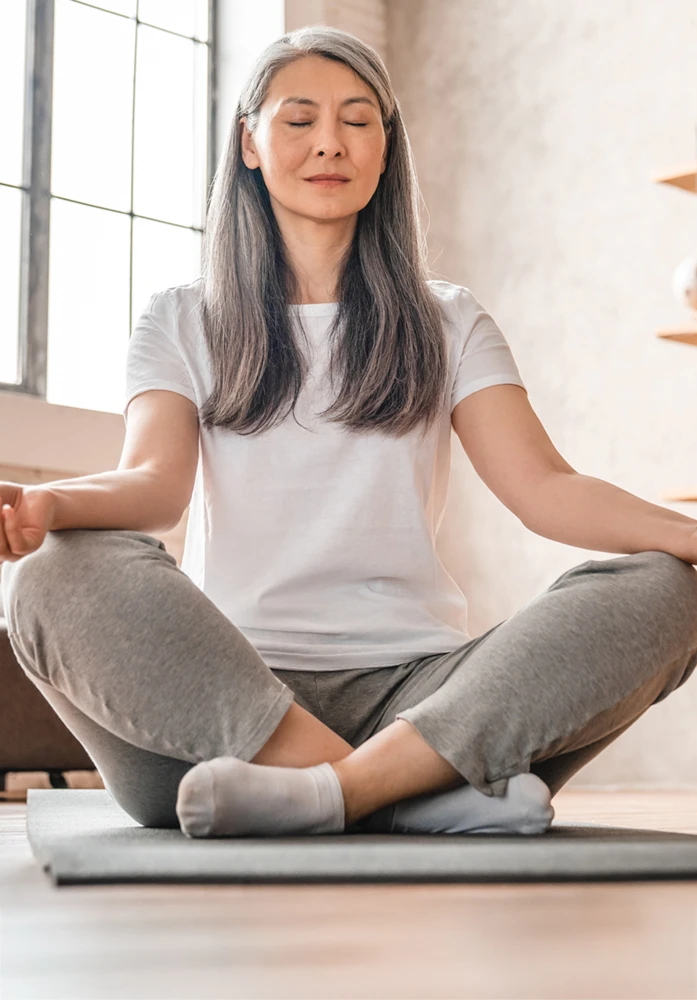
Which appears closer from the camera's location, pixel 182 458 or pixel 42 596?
pixel 42 596

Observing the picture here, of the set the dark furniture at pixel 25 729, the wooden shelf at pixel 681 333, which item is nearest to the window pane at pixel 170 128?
the wooden shelf at pixel 681 333

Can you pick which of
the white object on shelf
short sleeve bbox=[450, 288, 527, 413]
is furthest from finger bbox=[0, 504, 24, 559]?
the white object on shelf

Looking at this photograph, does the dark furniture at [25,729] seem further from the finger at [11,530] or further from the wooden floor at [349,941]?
the wooden floor at [349,941]

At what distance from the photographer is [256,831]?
1108mm

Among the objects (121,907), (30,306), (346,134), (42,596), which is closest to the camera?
(121,907)

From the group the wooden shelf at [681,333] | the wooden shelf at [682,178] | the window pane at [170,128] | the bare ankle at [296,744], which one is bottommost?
the bare ankle at [296,744]

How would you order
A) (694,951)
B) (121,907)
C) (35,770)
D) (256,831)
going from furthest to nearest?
(35,770)
(256,831)
(121,907)
(694,951)

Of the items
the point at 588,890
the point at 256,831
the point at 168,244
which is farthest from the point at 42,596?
the point at 168,244

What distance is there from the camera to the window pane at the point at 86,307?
12.5ft

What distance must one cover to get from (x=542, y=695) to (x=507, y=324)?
3.04m

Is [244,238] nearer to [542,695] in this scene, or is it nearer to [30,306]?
[542,695]

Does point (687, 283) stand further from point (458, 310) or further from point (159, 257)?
point (458, 310)

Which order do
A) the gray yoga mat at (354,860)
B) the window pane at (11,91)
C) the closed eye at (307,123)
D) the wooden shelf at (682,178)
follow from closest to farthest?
the gray yoga mat at (354,860), the closed eye at (307,123), the wooden shelf at (682,178), the window pane at (11,91)

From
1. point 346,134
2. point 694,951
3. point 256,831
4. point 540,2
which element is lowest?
point 256,831
